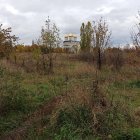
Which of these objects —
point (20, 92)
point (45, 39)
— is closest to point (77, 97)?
point (20, 92)

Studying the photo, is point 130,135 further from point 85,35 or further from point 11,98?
point 85,35

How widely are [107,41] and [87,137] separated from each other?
70.5 ft

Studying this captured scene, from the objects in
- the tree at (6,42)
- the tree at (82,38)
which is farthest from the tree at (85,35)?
the tree at (6,42)

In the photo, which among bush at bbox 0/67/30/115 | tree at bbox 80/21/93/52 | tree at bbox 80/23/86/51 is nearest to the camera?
bush at bbox 0/67/30/115

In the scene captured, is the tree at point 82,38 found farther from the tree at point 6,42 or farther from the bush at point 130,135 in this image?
the bush at point 130,135

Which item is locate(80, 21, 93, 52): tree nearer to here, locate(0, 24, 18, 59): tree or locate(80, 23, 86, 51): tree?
locate(80, 23, 86, 51): tree

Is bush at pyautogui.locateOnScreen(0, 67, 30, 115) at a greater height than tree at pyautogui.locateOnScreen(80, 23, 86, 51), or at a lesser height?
lesser

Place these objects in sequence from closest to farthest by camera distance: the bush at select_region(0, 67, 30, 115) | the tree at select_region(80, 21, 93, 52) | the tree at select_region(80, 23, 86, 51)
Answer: the bush at select_region(0, 67, 30, 115) < the tree at select_region(80, 21, 93, 52) < the tree at select_region(80, 23, 86, 51)

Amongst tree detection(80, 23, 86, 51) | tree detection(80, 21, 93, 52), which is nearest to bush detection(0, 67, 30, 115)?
tree detection(80, 21, 93, 52)

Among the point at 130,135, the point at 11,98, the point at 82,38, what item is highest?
the point at 82,38

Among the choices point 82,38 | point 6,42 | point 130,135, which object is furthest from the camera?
point 82,38

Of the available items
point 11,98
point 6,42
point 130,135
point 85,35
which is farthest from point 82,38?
point 130,135

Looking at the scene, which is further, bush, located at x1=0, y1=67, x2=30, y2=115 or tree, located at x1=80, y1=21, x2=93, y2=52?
tree, located at x1=80, y1=21, x2=93, y2=52

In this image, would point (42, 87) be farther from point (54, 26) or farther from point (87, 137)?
point (54, 26)
